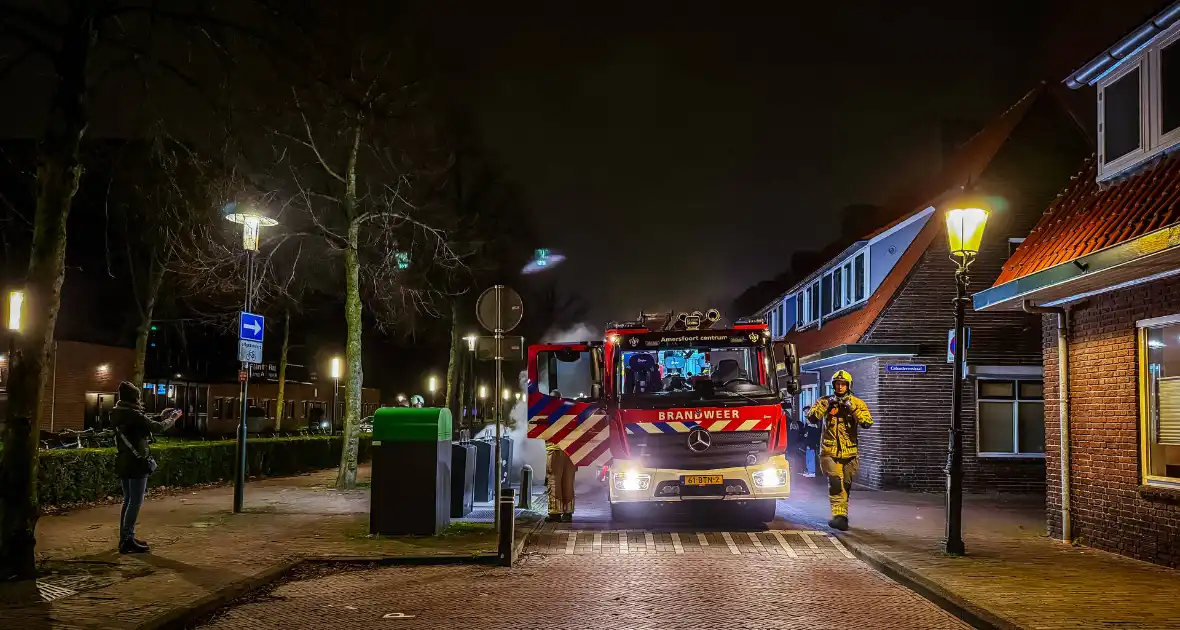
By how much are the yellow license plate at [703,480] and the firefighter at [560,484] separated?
2.01 meters

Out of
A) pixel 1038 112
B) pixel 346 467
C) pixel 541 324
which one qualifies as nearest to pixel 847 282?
pixel 1038 112

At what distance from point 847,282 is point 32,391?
2092 cm

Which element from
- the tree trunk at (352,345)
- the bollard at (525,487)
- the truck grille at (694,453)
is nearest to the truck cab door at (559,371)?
the bollard at (525,487)

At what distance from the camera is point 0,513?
8.85 metres

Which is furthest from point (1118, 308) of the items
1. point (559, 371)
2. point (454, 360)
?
point (454, 360)

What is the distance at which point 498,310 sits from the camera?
41.4ft

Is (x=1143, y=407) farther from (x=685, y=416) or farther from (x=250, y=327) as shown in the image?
(x=250, y=327)

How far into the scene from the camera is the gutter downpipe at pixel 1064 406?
1237cm

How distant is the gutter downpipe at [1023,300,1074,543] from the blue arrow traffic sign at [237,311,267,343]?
36.2ft

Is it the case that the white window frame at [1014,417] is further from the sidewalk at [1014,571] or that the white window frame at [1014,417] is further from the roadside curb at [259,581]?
the roadside curb at [259,581]

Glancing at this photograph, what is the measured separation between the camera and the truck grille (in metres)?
13.5

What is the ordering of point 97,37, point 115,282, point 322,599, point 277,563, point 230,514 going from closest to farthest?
point 322,599
point 97,37
point 277,563
point 230,514
point 115,282

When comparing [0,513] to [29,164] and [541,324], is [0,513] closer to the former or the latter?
[29,164]

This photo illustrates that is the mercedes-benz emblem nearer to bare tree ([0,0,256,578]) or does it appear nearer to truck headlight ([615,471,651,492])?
truck headlight ([615,471,651,492])
